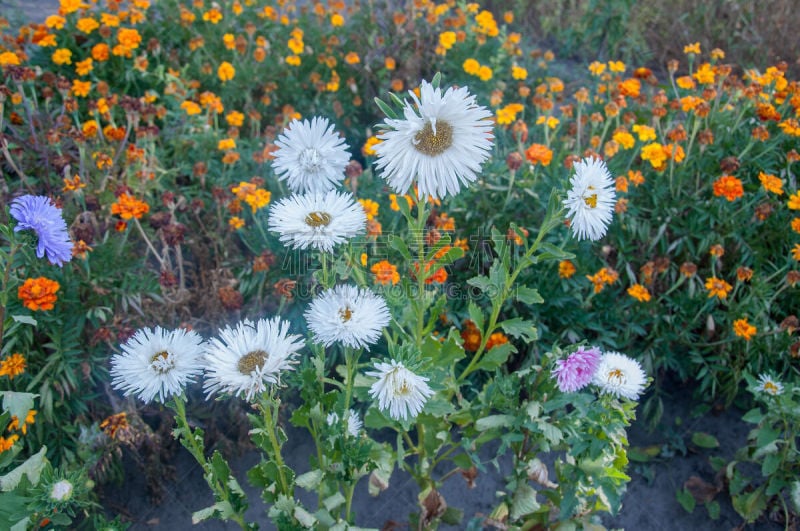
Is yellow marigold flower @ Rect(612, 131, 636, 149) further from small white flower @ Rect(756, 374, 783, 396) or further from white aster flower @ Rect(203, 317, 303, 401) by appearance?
white aster flower @ Rect(203, 317, 303, 401)

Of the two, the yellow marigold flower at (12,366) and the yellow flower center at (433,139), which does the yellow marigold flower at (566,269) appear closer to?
the yellow flower center at (433,139)

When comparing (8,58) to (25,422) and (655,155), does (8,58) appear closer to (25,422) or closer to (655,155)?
(25,422)

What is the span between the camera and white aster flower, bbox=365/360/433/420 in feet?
4.50

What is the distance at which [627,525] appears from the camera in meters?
2.23

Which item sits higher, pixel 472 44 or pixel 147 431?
pixel 472 44

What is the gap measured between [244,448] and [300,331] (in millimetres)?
462

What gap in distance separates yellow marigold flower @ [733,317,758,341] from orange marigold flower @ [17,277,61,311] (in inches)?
90.7

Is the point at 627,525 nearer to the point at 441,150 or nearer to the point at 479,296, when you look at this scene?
the point at 479,296

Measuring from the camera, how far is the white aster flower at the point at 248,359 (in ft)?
4.21

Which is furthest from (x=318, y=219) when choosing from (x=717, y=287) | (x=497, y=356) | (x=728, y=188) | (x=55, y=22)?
(x=55, y=22)

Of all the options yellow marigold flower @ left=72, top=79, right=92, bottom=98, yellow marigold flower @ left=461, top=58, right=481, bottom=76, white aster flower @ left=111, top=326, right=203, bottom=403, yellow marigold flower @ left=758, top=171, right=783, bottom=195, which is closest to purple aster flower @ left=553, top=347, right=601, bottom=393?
white aster flower @ left=111, top=326, right=203, bottom=403

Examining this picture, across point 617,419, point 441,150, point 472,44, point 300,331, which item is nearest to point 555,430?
point 617,419

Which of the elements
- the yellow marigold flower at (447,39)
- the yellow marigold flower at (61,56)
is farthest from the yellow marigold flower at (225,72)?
the yellow marigold flower at (447,39)

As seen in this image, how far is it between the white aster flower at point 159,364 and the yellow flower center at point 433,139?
64cm
